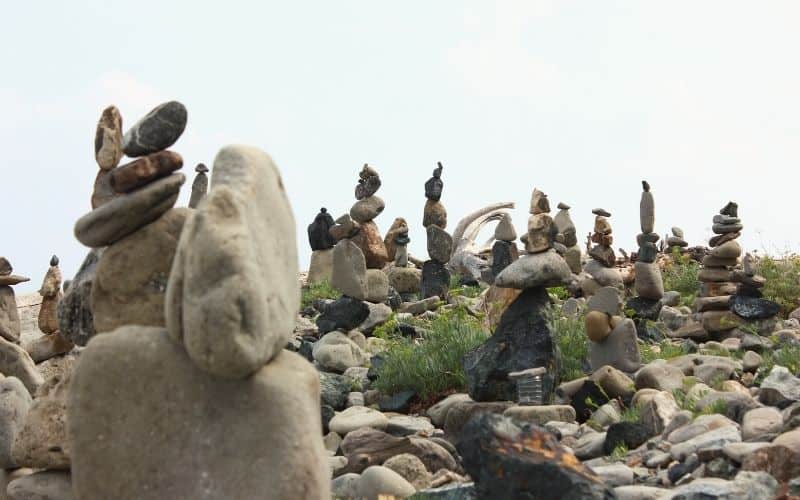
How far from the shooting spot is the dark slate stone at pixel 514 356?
10008 millimetres

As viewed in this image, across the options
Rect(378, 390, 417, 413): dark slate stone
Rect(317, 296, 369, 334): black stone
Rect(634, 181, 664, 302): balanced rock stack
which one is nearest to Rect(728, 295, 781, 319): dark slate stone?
Rect(634, 181, 664, 302): balanced rock stack

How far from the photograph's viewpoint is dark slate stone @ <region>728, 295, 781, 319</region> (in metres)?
13.5

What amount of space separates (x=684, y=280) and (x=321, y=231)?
6.16m

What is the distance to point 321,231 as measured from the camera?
19422 millimetres

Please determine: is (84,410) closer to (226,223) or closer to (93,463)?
(93,463)

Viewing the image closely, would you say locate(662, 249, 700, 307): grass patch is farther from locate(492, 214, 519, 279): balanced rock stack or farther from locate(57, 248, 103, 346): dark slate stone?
locate(57, 248, 103, 346): dark slate stone

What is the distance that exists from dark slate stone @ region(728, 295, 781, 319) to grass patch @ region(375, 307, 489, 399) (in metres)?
3.57

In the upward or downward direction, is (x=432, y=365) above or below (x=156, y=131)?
below

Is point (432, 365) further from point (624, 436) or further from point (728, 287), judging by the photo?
point (728, 287)

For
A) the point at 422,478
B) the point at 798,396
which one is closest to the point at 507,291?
the point at 798,396

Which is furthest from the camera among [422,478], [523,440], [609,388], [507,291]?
[507,291]

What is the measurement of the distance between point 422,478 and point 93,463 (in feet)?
10.9

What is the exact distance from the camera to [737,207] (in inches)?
582

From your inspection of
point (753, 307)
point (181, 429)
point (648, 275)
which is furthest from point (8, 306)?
point (753, 307)
